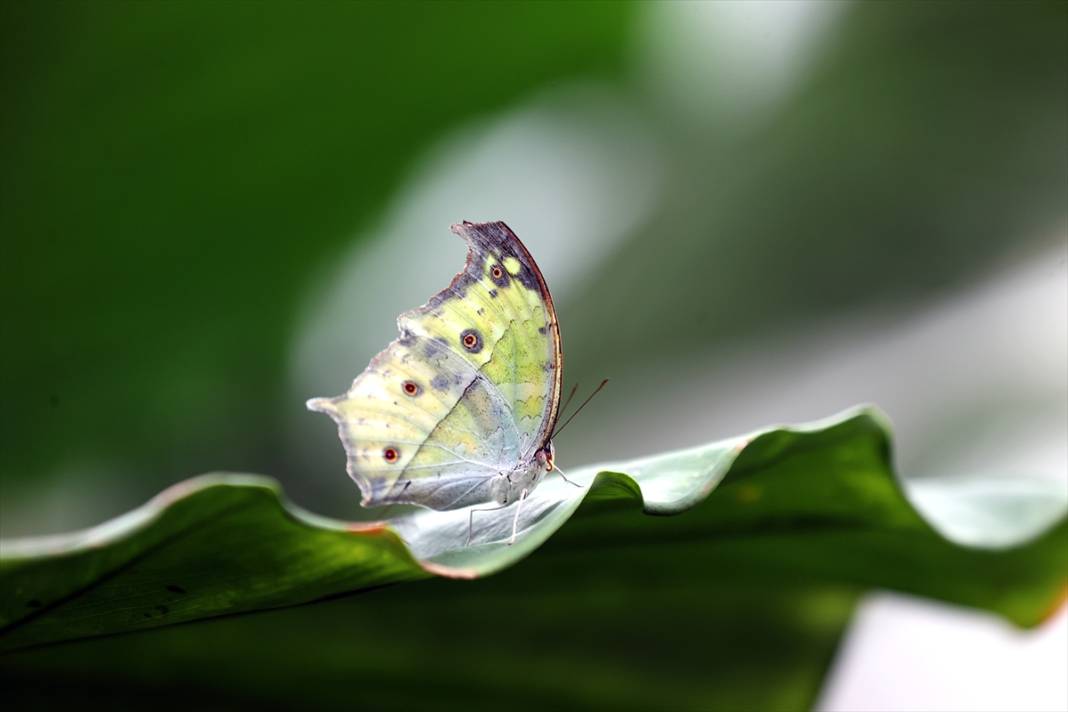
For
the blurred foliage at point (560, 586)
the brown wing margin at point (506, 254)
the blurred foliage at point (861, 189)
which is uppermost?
the blurred foliage at point (861, 189)

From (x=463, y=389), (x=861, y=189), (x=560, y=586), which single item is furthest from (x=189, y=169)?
(x=861, y=189)

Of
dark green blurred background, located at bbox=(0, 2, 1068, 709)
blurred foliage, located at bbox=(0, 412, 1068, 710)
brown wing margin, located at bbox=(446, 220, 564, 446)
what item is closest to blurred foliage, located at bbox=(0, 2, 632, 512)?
dark green blurred background, located at bbox=(0, 2, 1068, 709)

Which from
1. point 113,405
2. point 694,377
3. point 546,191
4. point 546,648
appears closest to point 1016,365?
point 694,377

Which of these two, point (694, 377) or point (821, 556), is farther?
point (694, 377)

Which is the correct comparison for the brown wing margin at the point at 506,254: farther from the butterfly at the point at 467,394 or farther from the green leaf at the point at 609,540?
the green leaf at the point at 609,540

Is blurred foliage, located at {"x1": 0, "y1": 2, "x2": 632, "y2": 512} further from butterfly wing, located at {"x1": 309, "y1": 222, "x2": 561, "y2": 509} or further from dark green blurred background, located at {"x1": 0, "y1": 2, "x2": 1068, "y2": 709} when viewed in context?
butterfly wing, located at {"x1": 309, "y1": 222, "x2": 561, "y2": 509}

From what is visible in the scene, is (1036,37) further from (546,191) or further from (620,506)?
(620,506)

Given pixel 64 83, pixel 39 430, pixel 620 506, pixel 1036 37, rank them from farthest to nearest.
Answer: pixel 1036 37 < pixel 39 430 < pixel 64 83 < pixel 620 506

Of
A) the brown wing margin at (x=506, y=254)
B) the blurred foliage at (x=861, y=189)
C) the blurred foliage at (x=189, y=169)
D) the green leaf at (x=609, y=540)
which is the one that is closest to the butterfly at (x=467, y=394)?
the brown wing margin at (x=506, y=254)
